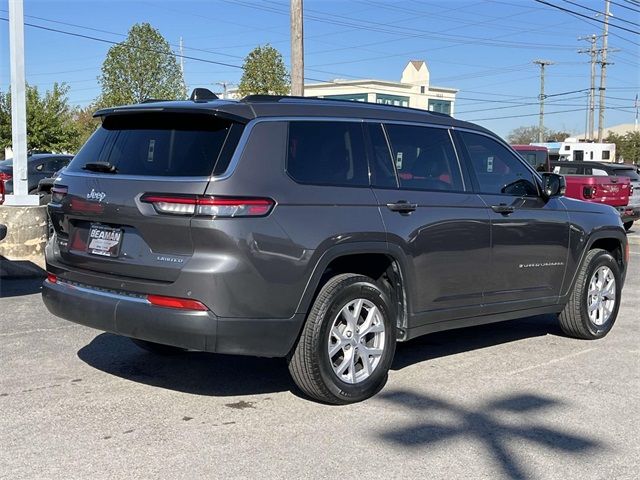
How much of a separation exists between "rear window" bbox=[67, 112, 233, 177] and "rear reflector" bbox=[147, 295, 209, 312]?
719mm

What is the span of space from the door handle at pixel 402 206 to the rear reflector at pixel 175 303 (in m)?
1.51

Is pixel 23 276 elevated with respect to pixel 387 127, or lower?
lower

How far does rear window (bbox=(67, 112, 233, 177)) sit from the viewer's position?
4.42m

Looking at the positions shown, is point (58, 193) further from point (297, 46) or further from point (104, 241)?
point (297, 46)

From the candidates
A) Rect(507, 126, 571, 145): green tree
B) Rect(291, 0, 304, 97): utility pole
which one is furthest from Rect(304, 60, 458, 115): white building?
Rect(291, 0, 304, 97): utility pole

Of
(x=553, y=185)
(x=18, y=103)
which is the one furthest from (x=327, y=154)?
(x=18, y=103)

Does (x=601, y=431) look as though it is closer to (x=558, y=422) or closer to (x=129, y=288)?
(x=558, y=422)

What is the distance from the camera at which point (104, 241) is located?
15.1ft

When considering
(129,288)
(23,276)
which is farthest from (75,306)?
(23,276)

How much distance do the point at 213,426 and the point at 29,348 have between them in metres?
2.43

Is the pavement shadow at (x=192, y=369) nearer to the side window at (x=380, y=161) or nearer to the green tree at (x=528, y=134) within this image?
the side window at (x=380, y=161)

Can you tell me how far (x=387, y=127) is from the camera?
17.5ft

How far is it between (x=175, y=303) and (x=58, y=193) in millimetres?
1355

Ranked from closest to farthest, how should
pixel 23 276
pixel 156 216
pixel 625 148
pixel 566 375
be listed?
pixel 156 216 → pixel 566 375 → pixel 23 276 → pixel 625 148
